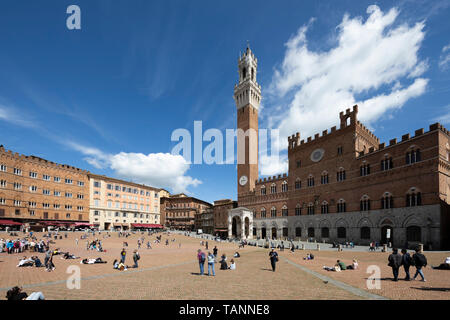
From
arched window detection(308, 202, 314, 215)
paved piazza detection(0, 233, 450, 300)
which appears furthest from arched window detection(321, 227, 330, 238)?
paved piazza detection(0, 233, 450, 300)

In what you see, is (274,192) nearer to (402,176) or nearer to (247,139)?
(247,139)

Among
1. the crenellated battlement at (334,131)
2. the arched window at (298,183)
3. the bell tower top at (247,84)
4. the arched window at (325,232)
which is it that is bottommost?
the arched window at (325,232)

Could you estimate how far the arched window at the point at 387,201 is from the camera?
32.1 meters

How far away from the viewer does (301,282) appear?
40.3ft

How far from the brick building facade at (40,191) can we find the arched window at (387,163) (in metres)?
66.6

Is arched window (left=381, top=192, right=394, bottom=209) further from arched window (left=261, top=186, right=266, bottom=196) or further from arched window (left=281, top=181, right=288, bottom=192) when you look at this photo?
arched window (left=261, top=186, right=266, bottom=196)

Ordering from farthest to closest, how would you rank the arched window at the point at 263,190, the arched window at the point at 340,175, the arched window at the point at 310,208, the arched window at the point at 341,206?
the arched window at the point at 263,190 < the arched window at the point at 310,208 < the arched window at the point at 340,175 < the arched window at the point at 341,206

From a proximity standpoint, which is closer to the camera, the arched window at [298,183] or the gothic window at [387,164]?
the gothic window at [387,164]

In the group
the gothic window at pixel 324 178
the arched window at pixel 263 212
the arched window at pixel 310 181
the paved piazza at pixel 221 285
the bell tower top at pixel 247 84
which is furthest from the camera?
the bell tower top at pixel 247 84

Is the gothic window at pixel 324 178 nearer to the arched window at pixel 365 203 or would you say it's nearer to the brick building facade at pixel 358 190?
the brick building facade at pixel 358 190

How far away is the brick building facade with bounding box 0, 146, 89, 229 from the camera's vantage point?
49.0m

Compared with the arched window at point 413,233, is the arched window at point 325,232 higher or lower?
lower

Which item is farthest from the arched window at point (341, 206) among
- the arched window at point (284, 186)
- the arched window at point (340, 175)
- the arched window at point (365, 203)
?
the arched window at point (284, 186)
